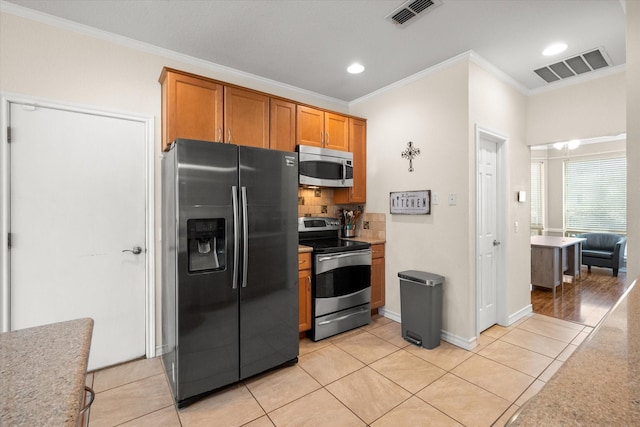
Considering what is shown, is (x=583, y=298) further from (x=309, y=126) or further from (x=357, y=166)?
(x=309, y=126)

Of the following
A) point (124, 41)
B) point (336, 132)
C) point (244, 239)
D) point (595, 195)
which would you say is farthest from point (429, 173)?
point (595, 195)

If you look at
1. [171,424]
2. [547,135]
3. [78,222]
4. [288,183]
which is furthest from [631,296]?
[78,222]

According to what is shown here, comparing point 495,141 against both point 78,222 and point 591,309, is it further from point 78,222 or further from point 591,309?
point 78,222

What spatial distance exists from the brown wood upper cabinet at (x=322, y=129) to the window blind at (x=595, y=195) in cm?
595

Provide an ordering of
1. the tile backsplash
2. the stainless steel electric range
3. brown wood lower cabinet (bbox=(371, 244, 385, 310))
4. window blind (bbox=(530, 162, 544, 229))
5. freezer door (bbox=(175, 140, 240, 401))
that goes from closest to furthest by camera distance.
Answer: freezer door (bbox=(175, 140, 240, 401)) → the stainless steel electric range → brown wood lower cabinet (bbox=(371, 244, 385, 310)) → the tile backsplash → window blind (bbox=(530, 162, 544, 229))

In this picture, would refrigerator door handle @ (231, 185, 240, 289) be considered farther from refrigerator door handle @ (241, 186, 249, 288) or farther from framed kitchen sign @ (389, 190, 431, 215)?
framed kitchen sign @ (389, 190, 431, 215)

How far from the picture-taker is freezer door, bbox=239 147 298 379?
2.27 metres

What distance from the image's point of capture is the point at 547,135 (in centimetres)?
349

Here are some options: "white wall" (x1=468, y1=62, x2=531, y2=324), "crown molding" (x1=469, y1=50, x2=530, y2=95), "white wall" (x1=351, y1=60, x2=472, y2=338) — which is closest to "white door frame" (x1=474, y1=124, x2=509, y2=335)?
"white wall" (x1=468, y1=62, x2=531, y2=324)

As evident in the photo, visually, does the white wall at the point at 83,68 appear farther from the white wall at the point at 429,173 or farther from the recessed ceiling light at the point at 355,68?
the white wall at the point at 429,173

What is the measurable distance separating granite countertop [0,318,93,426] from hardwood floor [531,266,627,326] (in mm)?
4267

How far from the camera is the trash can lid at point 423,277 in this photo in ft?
9.31

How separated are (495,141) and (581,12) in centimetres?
132

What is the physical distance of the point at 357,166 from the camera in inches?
150
